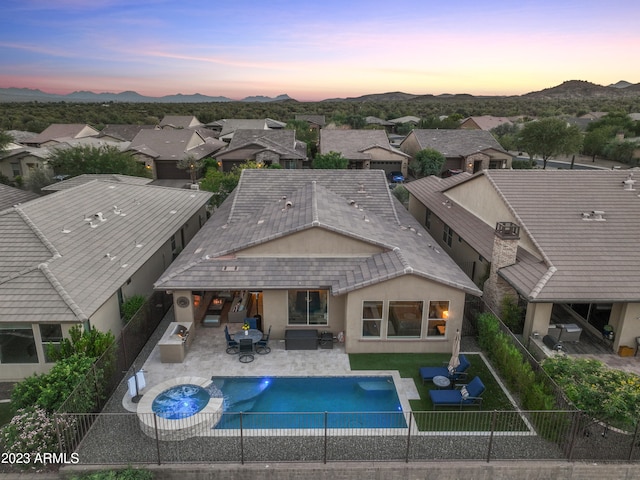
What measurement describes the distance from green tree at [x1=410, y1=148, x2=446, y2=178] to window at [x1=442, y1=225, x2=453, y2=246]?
25.6 metres

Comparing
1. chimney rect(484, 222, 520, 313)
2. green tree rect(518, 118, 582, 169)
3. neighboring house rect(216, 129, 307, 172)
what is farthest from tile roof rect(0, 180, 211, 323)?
green tree rect(518, 118, 582, 169)

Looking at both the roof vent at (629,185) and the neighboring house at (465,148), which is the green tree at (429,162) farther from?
the roof vent at (629,185)

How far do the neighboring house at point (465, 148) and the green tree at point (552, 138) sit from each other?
5.72 meters

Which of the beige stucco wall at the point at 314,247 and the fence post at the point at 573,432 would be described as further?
the beige stucco wall at the point at 314,247

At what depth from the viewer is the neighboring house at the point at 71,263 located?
13875 mm

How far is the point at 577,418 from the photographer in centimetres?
1065

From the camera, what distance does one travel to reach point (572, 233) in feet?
57.3

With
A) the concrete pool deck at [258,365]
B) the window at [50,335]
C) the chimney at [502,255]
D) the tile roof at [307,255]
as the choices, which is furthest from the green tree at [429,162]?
the window at [50,335]

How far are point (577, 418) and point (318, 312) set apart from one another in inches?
363

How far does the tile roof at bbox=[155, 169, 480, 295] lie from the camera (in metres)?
16.1

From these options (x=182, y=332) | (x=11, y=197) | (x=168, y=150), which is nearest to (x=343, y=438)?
(x=182, y=332)

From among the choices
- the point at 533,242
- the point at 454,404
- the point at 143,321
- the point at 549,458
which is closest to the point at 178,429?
the point at 143,321

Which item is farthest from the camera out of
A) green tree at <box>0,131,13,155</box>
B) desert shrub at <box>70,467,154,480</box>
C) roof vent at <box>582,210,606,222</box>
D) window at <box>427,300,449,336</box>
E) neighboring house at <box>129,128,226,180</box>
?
neighboring house at <box>129,128,226,180</box>

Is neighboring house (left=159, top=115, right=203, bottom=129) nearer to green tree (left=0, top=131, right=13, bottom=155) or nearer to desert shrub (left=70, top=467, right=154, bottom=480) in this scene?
green tree (left=0, top=131, right=13, bottom=155)
